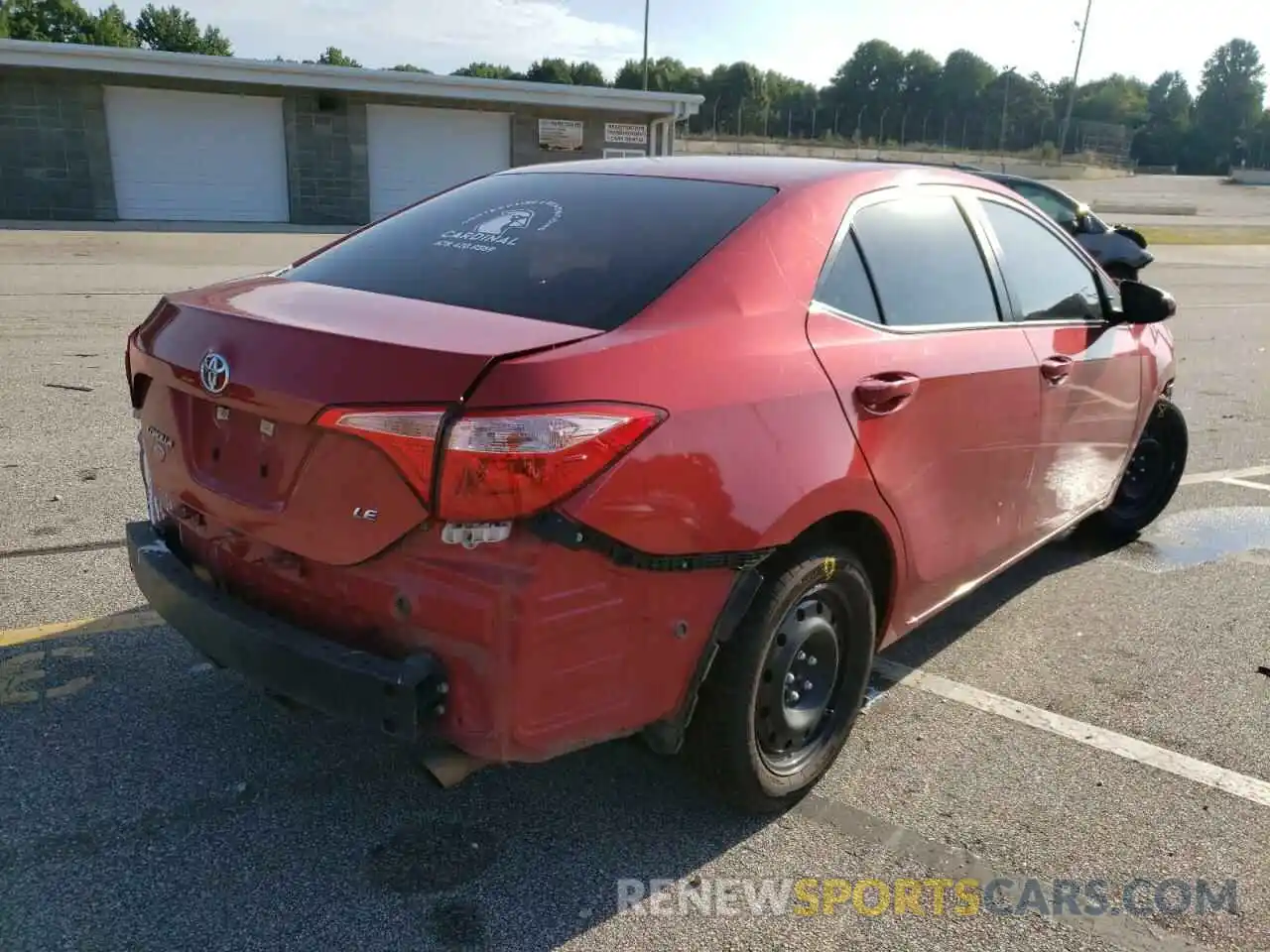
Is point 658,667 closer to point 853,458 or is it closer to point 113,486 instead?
point 853,458

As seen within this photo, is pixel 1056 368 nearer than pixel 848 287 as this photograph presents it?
No

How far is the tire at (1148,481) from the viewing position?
5289mm

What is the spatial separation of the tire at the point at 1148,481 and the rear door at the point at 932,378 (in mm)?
1775

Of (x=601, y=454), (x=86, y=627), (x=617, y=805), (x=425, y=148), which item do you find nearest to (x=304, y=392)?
(x=601, y=454)

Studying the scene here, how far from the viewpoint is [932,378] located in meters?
3.08

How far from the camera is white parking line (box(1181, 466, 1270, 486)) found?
6.47 meters

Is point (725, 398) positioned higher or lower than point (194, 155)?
higher

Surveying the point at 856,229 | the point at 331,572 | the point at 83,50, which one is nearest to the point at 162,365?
the point at 331,572

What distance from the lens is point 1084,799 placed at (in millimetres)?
3064

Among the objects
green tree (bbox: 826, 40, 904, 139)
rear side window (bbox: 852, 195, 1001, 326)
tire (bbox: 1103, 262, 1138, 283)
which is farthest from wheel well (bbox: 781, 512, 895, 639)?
green tree (bbox: 826, 40, 904, 139)

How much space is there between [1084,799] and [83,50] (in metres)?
25.9

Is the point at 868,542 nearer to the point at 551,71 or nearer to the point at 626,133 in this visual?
the point at 626,133

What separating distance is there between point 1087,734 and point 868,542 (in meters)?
1.11

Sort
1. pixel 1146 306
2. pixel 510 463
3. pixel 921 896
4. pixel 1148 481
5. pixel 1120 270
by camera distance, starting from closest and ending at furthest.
A: pixel 510 463 < pixel 921 896 < pixel 1146 306 < pixel 1148 481 < pixel 1120 270
